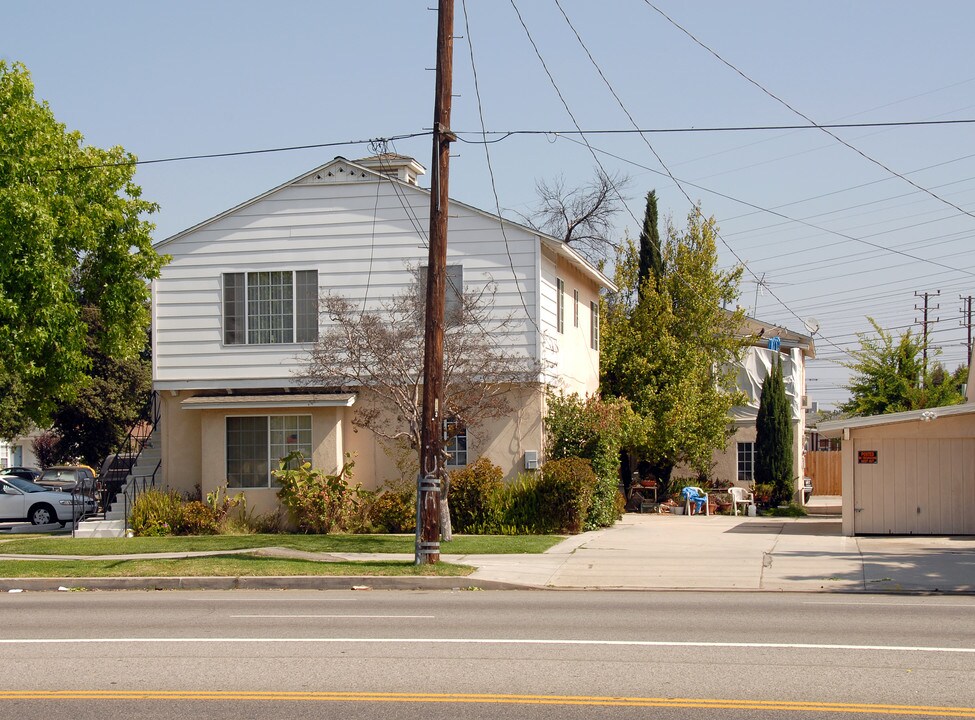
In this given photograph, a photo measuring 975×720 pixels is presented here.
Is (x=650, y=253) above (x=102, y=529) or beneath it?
above

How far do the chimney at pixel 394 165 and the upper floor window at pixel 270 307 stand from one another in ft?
9.35

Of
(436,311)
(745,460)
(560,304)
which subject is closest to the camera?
(436,311)

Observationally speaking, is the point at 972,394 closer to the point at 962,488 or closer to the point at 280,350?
the point at 962,488

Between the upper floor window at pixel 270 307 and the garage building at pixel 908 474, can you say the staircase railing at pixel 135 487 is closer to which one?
the upper floor window at pixel 270 307

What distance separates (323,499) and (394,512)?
153 centimetres

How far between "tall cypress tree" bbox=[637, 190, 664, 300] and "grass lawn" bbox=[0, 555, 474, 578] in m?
17.9

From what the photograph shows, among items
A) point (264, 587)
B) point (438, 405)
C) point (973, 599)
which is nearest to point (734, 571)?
point (973, 599)

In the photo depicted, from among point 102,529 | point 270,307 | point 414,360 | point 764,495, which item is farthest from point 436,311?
point 764,495

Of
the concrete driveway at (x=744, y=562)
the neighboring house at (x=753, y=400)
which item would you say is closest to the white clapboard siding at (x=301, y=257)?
the concrete driveway at (x=744, y=562)

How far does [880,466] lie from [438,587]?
1113cm

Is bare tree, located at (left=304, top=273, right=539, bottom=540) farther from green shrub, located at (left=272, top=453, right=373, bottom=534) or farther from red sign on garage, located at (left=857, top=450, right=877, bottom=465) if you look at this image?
red sign on garage, located at (left=857, top=450, right=877, bottom=465)

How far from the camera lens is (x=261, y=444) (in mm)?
24953

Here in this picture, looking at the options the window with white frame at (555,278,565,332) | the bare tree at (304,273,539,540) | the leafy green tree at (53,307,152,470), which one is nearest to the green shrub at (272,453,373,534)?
the bare tree at (304,273,539,540)

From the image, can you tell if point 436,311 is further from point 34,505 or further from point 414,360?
point 34,505
